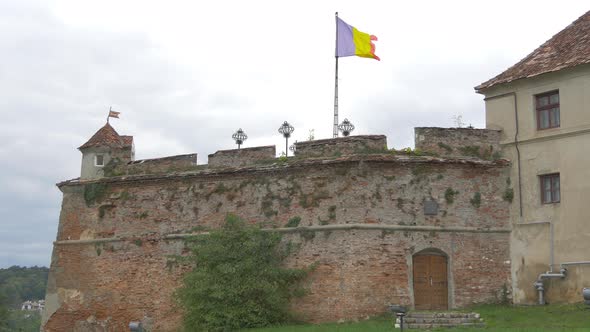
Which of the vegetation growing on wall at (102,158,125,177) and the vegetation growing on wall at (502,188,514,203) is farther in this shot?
the vegetation growing on wall at (102,158,125,177)

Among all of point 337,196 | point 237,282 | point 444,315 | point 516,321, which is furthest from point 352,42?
point 516,321

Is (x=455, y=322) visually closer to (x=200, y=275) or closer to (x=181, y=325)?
(x=200, y=275)

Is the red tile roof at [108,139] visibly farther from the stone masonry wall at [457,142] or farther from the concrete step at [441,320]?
the concrete step at [441,320]

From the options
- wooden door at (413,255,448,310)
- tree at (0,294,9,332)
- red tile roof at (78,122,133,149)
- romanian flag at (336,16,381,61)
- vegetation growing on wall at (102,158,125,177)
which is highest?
romanian flag at (336,16,381,61)

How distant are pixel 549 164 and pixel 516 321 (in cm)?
512

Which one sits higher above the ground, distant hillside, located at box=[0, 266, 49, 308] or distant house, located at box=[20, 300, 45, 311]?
distant hillside, located at box=[0, 266, 49, 308]

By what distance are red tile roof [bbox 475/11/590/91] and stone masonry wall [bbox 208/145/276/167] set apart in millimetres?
7116

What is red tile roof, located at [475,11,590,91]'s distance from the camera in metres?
21.8

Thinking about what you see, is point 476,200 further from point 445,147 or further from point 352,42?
point 352,42

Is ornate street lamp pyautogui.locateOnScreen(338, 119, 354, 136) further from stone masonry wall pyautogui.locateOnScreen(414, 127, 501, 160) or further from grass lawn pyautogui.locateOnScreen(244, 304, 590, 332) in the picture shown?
grass lawn pyautogui.locateOnScreen(244, 304, 590, 332)

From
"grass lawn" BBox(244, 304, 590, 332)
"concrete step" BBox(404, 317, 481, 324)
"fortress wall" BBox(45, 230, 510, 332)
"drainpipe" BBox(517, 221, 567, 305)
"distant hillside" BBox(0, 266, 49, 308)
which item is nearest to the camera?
"grass lawn" BBox(244, 304, 590, 332)

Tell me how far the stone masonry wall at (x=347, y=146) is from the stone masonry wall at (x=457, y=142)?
1.25 meters

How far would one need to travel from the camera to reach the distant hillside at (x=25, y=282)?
102 metres

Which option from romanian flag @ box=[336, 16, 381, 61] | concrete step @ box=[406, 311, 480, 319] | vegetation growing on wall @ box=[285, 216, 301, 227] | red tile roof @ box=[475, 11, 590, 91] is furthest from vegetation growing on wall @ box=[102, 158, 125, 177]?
red tile roof @ box=[475, 11, 590, 91]
